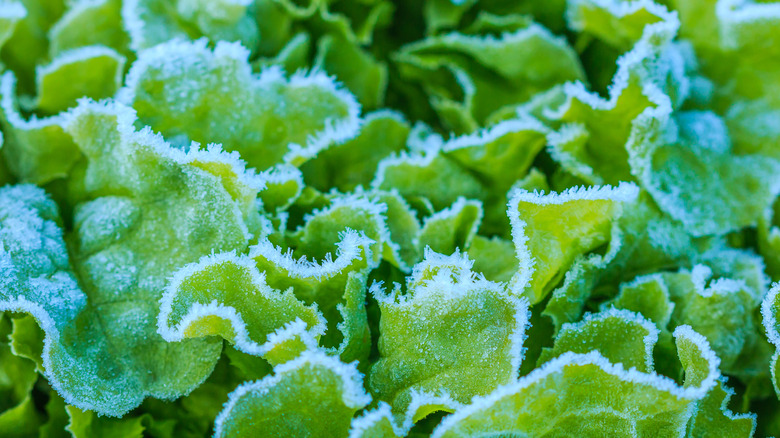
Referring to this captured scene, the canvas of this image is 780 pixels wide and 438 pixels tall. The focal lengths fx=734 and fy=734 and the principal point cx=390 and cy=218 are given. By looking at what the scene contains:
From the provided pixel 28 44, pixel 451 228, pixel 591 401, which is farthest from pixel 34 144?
pixel 591 401

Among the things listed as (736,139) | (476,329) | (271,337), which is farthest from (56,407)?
(736,139)

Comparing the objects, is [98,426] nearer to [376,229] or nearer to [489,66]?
[376,229]

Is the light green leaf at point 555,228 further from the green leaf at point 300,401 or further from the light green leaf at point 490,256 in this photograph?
the green leaf at point 300,401

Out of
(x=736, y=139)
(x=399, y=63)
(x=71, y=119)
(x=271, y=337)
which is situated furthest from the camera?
(x=399, y=63)

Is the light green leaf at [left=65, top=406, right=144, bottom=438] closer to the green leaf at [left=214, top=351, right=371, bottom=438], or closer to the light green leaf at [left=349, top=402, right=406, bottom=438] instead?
the green leaf at [left=214, top=351, right=371, bottom=438]

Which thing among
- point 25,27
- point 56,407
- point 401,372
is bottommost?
point 56,407

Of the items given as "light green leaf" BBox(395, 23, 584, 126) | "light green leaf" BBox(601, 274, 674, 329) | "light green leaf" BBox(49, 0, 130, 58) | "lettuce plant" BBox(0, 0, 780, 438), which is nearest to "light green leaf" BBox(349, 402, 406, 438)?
"lettuce plant" BBox(0, 0, 780, 438)

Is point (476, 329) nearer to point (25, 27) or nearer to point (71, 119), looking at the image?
point (71, 119)
